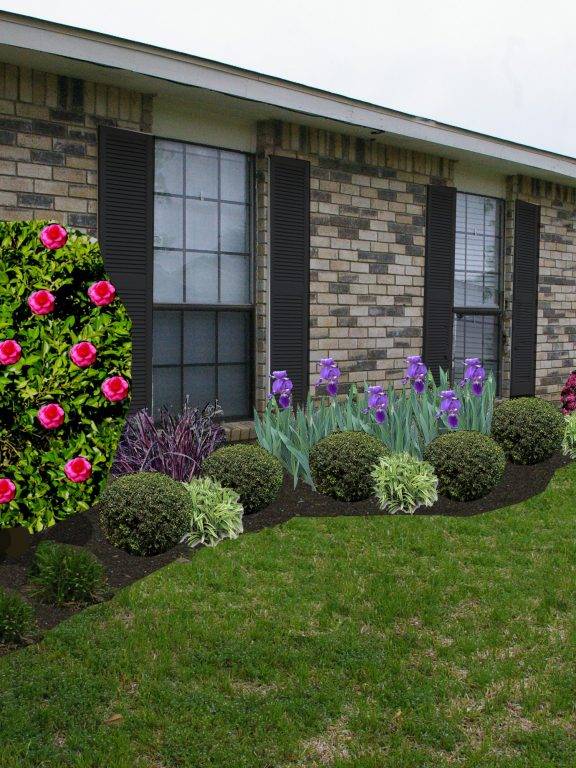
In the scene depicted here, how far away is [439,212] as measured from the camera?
Answer: 972cm

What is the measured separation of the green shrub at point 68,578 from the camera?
15.5 ft

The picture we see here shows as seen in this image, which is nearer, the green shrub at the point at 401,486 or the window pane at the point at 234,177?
the green shrub at the point at 401,486

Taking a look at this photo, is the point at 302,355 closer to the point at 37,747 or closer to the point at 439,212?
the point at 439,212

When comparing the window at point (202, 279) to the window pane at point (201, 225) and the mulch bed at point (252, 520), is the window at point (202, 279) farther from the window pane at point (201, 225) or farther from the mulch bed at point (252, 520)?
the mulch bed at point (252, 520)

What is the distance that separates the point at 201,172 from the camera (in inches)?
303

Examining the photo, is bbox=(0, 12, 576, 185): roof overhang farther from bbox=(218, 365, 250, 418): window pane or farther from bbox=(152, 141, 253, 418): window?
bbox=(218, 365, 250, 418): window pane

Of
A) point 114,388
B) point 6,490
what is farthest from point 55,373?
point 6,490

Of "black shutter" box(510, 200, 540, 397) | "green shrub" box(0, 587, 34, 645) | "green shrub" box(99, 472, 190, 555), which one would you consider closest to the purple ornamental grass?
"green shrub" box(99, 472, 190, 555)

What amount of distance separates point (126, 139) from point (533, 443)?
4.45m

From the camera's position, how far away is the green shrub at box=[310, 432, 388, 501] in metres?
6.68

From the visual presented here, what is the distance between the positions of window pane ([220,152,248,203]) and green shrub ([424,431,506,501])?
9.54 feet

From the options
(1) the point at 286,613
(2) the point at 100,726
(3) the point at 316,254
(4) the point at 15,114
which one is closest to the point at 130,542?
(1) the point at 286,613

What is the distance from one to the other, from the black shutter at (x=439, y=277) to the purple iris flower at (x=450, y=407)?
212cm

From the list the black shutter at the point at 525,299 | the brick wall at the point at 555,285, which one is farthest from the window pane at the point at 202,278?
the brick wall at the point at 555,285
